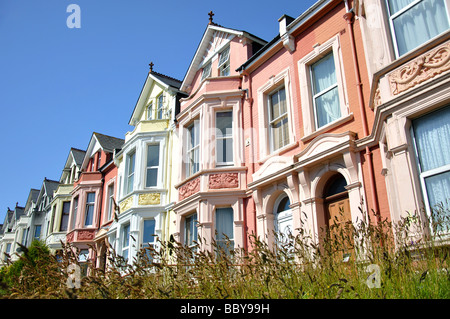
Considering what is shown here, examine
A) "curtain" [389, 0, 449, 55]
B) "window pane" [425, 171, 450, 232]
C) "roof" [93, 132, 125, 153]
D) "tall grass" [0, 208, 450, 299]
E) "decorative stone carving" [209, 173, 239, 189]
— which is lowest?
"tall grass" [0, 208, 450, 299]

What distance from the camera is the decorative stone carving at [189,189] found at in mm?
14461

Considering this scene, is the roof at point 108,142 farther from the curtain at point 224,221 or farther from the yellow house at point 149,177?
the curtain at point 224,221

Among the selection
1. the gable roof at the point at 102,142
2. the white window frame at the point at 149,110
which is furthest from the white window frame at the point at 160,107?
the gable roof at the point at 102,142

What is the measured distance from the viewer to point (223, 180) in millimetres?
13836

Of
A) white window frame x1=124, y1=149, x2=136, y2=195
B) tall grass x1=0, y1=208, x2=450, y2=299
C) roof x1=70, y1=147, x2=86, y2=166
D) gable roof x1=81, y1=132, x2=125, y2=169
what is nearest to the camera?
tall grass x1=0, y1=208, x2=450, y2=299

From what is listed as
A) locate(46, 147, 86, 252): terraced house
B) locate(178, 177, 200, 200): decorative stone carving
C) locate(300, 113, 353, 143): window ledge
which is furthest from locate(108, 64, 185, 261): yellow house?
locate(46, 147, 86, 252): terraced house

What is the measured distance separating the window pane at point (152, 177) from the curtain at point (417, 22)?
12.6m

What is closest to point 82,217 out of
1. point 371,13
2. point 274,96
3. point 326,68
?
point 274,96

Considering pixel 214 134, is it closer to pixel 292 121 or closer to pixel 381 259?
pixel 292 121

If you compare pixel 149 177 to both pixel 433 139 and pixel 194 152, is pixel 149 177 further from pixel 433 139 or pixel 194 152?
pixel 433 139

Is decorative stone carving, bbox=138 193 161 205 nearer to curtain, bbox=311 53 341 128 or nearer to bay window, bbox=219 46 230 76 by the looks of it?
bay window, bbox=219 46 230 76

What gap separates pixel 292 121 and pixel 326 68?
5.84 feet

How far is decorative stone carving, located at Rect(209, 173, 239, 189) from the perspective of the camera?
13695 millimetres

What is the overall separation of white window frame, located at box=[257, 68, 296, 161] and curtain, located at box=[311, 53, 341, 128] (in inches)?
36.7
